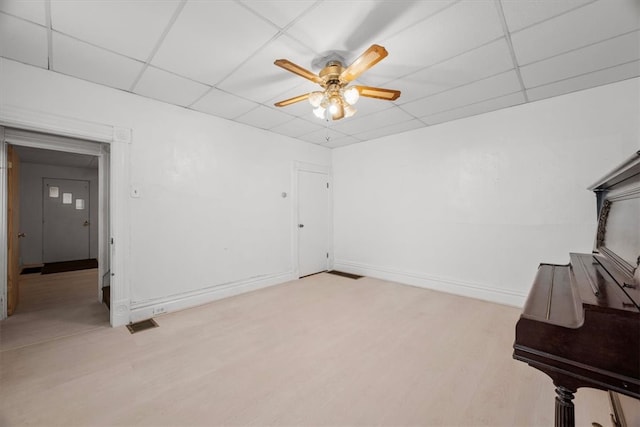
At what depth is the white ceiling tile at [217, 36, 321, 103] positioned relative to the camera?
217 centimetres

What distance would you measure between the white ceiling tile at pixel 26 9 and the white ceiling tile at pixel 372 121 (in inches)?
122

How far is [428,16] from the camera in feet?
5.99

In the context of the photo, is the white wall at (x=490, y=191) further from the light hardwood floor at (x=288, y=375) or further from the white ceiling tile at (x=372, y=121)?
the light hardwood floor at (x=288, y=375)

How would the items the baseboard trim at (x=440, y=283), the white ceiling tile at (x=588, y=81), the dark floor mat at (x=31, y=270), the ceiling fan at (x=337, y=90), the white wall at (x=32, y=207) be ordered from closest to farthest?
the ceiling fan at (x=337, y=90) < the white ceiling tile at (x=588, y=81) < the baseboard trim at (x=440, y=283) < the dark floor mat at (x=31, y=270) < the white wall at (x=32, y=207)

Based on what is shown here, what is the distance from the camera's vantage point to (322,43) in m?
2.08

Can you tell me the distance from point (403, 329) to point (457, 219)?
2.02m

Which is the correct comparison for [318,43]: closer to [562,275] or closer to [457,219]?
[562,275]

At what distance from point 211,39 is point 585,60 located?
3331mm

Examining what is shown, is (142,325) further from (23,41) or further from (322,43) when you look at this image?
(322,43)

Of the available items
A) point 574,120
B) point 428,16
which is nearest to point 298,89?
point 428,16

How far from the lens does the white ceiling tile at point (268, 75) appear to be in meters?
2.17

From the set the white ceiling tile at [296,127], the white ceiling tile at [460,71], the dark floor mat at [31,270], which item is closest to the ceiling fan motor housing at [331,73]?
the white ceiling tile at [460,71]

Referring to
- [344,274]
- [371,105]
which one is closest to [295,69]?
[371,105]

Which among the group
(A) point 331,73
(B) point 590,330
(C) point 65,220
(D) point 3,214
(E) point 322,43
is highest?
(E) point 322,43
